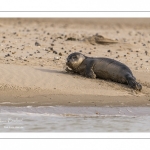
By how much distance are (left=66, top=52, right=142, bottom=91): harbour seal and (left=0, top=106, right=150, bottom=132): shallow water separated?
3.84 ft

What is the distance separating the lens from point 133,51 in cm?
1398

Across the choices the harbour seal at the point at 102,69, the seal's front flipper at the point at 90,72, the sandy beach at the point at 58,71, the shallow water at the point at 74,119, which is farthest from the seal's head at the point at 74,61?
the shallow water at the point at 74,119

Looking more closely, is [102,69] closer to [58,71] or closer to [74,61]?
[74,61]

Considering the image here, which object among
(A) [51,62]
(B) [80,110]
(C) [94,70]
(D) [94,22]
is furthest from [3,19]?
(B) [80,110]

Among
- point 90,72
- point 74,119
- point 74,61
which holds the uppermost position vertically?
point 74,61

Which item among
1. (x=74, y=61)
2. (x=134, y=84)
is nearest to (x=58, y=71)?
(x=74, y=61)

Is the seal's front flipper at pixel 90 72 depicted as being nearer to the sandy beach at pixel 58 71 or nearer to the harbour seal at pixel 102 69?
the harbour seal at pixel 102 69

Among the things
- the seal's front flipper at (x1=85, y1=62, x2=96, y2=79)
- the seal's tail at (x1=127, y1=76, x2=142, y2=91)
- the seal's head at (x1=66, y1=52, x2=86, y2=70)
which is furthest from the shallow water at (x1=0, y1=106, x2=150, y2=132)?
the seal's head at (x1=66, y1=52, x2=86, y2=70)

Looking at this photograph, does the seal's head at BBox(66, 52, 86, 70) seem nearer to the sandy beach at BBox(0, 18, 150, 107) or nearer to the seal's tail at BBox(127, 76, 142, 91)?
the sandy beach at BBox(0, 18, 150, 107)

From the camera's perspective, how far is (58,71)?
11.1m

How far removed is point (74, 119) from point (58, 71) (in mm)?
2758

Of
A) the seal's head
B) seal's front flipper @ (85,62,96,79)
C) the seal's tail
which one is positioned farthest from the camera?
the seal's head

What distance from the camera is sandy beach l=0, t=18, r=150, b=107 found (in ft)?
31.4

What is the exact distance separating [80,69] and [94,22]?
11.4 m
